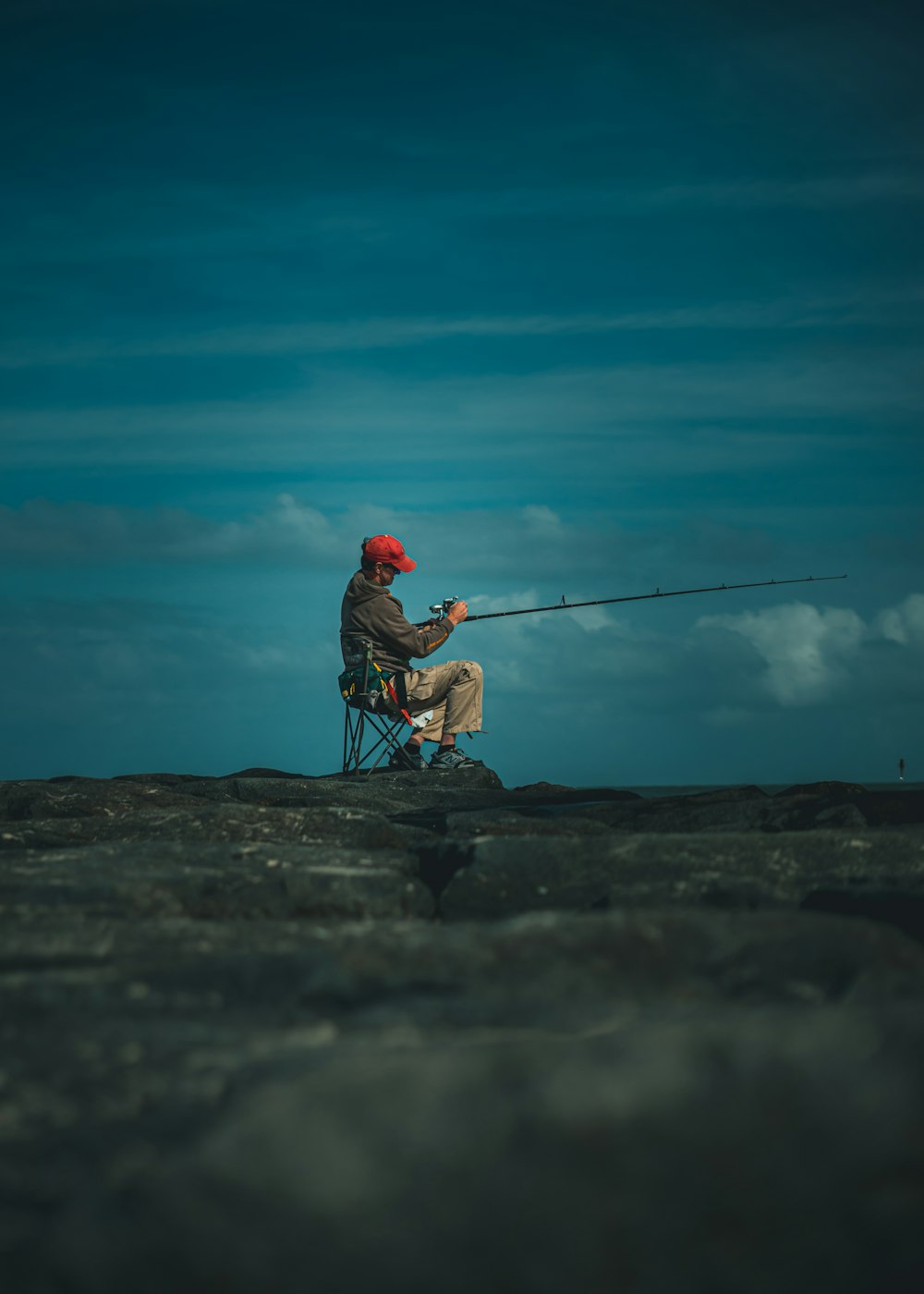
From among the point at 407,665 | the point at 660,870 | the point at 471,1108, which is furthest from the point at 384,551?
the point at 471,1108

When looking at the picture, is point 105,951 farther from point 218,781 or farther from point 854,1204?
point 218,781

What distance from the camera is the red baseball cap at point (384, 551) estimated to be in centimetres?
1081

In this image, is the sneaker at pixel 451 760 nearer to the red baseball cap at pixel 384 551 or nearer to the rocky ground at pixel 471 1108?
the red baseball cap at pixel 384 551

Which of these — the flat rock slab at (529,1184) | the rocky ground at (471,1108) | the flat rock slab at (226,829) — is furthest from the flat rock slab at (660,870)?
the flat rock slab at (529,1184)

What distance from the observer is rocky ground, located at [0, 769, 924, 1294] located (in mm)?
1177

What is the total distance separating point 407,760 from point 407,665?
2.93 ft

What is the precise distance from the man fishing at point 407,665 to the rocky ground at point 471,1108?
8439 mm

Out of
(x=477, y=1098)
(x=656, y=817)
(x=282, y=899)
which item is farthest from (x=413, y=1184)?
(x=656, y=817)

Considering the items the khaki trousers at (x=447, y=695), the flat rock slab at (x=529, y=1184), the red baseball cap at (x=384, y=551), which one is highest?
the red baseball cap at (x=384, y=551)

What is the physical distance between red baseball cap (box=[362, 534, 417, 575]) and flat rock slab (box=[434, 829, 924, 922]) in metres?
7.65

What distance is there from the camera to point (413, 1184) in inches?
46.8

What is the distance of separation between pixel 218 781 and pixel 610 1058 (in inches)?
329

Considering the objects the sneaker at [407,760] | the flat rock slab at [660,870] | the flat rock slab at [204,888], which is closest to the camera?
the flat rock slab at [204,888]

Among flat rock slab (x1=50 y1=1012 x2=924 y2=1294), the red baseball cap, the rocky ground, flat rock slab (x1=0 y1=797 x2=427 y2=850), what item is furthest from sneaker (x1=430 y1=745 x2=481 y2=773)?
flat rock slab (x1=50 y1=1012 x2=924 y2=1294)
